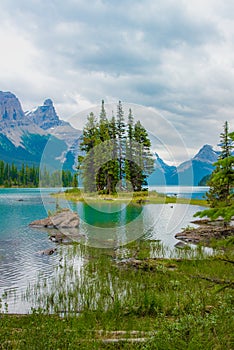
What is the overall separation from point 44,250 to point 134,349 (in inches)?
467

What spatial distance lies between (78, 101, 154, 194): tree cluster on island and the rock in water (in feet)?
27.1

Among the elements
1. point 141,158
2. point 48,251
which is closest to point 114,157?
point 141,158

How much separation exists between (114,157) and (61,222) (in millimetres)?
16531

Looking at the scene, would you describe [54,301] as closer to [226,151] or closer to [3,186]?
[226,151]

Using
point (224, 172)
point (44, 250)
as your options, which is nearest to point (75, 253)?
point (44, 250)

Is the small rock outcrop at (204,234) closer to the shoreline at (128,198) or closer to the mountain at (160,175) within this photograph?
the mountain at (160,175)

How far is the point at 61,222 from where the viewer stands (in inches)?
1083

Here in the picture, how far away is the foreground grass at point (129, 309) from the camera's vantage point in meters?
5.59

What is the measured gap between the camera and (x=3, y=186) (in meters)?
133

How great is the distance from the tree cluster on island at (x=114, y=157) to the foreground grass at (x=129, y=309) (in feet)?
73.7

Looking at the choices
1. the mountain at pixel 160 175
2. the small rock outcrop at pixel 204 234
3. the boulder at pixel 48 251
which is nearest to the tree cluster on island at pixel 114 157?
the mountain at pixel 160 175

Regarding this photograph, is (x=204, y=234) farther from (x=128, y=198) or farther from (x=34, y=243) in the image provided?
(x=128, y=198)

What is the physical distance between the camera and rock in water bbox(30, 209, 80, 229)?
88.7ft

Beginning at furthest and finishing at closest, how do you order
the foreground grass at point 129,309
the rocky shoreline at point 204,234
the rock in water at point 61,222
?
1. the rock in water at point 61,222
2. the rocky shoreline at point 204,234
3. the foreground grass at point 129,309
